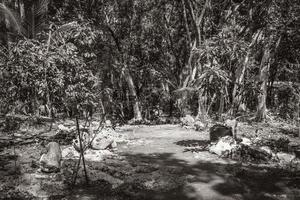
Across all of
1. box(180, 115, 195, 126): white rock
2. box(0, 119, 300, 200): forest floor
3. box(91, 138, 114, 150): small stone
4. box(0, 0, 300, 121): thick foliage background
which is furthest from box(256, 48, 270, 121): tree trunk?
box(91, 138, 114, 150): small stone

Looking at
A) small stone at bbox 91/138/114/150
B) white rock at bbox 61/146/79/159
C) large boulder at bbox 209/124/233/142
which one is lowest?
white rock at bbox 61/146/79/159

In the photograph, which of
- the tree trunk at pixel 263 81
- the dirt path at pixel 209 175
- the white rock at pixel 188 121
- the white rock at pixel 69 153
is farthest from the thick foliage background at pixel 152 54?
the dirt path at pixel 209 175

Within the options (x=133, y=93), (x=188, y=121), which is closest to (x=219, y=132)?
(x=188, y=121)

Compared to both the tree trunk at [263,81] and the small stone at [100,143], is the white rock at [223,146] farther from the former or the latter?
the tree trunk at [263,81]

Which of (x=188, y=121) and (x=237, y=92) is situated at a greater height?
(x=237, y=92)

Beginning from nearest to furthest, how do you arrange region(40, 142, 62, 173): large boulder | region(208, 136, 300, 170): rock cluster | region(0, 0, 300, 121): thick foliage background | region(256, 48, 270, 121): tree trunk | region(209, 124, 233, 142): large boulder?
region(40, 142, 62, 173): large boulder, region(0, 0, 300, 121): thick foliage background, region(208, 136, 300, 170): rock cluster, region(209, 124, 233, 142): large boulder, region(256, 48, 270, 121): tree trunk

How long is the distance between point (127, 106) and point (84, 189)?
13661mm

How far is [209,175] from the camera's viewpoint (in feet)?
26.3

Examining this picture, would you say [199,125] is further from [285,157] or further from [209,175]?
[209,175]

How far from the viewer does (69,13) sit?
1767cm

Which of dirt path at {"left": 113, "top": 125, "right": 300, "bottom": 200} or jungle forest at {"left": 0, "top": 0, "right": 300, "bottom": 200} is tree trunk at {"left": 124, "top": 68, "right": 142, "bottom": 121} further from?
dirt path at {"left": 113, "top": 125, "right": 300, "bottom": 200}

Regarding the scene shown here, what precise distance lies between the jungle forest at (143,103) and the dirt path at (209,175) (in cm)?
3

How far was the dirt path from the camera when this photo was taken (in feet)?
22.8

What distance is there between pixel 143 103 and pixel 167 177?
1273 centimetres
